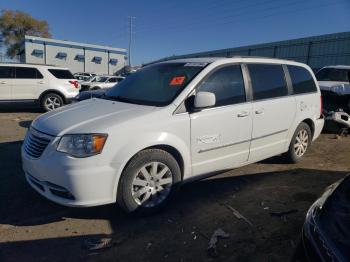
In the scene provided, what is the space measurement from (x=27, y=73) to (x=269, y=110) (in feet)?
31.0

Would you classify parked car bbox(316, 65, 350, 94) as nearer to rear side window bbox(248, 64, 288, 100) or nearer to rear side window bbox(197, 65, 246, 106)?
rear side window bbox(248, 64, 288, 100)

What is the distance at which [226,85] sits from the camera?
4.28 m

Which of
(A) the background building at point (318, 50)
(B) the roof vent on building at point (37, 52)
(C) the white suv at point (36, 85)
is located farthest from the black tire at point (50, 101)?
(B) the roof vent on building at point (37, 52)

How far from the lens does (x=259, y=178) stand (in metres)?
5.00

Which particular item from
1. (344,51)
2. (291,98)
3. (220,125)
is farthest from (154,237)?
(344,51)

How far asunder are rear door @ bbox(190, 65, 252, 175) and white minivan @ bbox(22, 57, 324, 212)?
12mm

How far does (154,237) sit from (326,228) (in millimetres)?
1934

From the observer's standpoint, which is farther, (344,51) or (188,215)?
(344,51)

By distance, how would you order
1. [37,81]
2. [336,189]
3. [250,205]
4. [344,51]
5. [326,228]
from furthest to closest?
[344,51]
[37,81]
[250,205]
[336,189]
[326,228]

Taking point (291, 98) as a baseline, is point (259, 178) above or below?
below

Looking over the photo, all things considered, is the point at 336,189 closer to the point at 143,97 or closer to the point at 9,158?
the point at 143,97

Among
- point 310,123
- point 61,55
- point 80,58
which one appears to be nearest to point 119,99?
point 310,123

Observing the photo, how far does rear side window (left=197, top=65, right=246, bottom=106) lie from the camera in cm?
412

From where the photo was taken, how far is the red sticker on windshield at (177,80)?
4.05 meters
